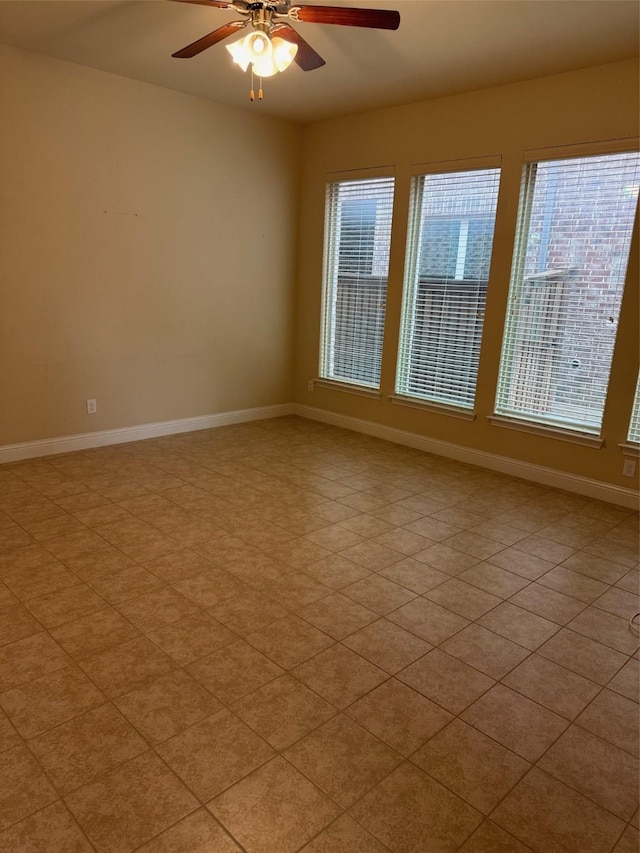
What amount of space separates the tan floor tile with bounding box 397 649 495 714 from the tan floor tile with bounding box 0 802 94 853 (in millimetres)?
1124

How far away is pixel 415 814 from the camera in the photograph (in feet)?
5.17

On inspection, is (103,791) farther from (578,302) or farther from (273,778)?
(578,302)

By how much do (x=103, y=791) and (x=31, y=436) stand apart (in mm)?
3209

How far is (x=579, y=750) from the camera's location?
1.83 meters

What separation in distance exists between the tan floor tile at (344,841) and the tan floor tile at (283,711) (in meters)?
0.31

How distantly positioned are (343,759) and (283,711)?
A: 0.27 meters

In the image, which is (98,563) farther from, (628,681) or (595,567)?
(595,567)

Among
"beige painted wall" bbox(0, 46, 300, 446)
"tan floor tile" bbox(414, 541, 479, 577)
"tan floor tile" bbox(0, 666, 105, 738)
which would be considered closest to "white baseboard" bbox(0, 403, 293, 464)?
"beige painted wall" bbox(0, 46, 300, 446)

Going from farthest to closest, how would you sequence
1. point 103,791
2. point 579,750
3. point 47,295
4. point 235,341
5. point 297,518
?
point 235,341 < point 47,295 < point 297,518 < point 579,750 < point 103,791

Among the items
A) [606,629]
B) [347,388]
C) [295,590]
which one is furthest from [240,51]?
[347,388]

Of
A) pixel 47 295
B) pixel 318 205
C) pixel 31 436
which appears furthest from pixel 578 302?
pixel 31 436

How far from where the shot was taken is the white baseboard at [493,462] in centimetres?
388

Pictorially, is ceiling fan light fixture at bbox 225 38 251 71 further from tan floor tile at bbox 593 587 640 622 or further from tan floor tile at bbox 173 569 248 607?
tan floor tile at bbox 593 587 640 622

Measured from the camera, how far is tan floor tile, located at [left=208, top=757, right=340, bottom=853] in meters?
1.48
